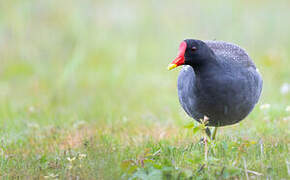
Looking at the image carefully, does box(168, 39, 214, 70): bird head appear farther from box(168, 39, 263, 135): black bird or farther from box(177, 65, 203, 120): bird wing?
box(177, 65, 203, 120): bird wing

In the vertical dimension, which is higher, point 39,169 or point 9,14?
point 9,14

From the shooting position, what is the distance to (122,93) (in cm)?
639

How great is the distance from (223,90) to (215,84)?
8 cm

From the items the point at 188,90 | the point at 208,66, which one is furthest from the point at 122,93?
the point at 208,66

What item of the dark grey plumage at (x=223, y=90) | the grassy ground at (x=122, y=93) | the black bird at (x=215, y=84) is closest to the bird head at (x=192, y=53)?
the black bird at (x=215, y=84)

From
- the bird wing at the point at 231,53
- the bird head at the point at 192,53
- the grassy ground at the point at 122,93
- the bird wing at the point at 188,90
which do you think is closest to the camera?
the grassy ground at the point at 122,93

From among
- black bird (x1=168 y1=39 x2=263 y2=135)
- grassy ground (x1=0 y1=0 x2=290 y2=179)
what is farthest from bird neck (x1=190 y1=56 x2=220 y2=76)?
grassy ground (x1=0 y1=0 x2=290 y2=179)

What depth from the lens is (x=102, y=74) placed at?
712cm

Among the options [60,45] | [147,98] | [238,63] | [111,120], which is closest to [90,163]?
[238,63]

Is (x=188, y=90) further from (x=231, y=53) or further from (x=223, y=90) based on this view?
(x=231, y=53)

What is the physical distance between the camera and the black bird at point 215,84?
3338mm

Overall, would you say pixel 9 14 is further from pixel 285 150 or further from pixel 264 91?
pixel 285 150

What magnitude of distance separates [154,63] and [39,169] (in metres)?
4.62

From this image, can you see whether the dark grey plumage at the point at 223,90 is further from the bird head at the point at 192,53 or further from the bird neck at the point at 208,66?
the bird head at the point at 192,53
